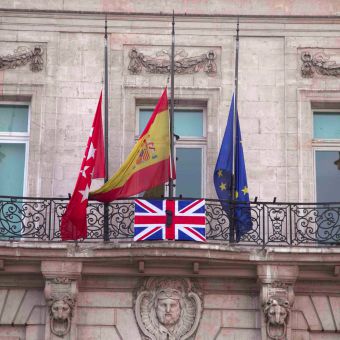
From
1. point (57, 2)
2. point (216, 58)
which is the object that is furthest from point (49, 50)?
point (216, 58)

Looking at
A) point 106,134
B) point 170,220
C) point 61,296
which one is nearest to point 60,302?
point 61,296

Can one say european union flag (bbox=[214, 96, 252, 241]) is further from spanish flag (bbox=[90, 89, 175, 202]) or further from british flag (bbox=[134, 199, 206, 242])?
spanish flag (bbox=[90, 89, 175, 202])

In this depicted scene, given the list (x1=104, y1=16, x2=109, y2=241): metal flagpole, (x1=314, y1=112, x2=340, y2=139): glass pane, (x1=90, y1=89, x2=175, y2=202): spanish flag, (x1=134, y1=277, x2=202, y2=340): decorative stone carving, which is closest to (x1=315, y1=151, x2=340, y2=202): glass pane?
(x1=314, y1=112, x2=340, y2=139): glass pane

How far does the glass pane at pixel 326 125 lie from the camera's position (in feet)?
73.7


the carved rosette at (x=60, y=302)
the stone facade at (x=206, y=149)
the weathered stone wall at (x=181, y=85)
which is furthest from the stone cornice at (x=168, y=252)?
the weathered stone wall at (x=181, y=85)

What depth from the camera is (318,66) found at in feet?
73.6

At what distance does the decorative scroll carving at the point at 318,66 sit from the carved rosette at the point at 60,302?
15.3 feet

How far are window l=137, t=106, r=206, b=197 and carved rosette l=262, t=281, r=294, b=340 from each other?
6.42 ft

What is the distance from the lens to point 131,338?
20859 millimetres

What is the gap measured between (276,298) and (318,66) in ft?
12.1

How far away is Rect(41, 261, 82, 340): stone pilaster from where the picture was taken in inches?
812

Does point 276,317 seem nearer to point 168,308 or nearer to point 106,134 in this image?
point 168,308

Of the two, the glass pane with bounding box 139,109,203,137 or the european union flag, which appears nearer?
the european union flag

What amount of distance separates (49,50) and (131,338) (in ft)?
14.6
